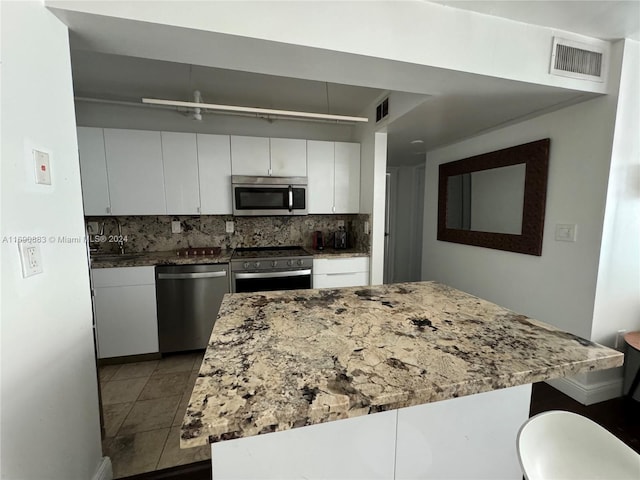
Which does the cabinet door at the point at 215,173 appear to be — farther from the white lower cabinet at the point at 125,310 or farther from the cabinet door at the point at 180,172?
the white lower cabinet at the point at 125,310

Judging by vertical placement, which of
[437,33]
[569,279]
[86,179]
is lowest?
[569,279]

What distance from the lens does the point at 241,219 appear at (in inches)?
Answer: 133

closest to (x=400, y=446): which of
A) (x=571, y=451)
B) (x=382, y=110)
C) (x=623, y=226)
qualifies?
(x=571, y=451)

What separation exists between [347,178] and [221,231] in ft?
5.44

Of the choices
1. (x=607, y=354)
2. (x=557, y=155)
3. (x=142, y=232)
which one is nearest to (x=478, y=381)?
(x=607, y=354)

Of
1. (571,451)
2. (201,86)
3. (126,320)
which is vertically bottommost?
(126,320)

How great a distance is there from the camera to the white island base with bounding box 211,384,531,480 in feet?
2.57

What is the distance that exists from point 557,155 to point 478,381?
2.26m

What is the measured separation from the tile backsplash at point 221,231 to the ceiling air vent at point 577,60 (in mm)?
1941

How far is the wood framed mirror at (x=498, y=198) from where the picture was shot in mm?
2301

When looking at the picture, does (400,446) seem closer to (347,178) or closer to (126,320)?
(126,320)

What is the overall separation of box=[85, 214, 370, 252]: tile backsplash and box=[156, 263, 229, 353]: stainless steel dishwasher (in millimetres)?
702

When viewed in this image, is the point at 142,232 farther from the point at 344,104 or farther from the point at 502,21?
the point at 502,21

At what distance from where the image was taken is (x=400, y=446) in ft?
2.96
